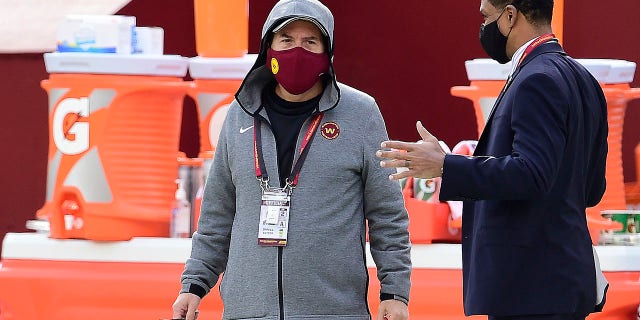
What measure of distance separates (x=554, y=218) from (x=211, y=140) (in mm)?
2595

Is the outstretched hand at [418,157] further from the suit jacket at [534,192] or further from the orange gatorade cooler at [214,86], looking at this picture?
the orange gatorade cooler at [214,86]

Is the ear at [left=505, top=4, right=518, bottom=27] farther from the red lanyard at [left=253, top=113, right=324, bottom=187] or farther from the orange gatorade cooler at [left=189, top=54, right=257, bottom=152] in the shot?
the orange gatorade cooler at [left=189, top=54, right=257, bottom=152]

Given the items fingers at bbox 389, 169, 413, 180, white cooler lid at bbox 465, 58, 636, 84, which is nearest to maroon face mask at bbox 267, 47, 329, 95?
fingers at bbox 389, 169, 413, 180

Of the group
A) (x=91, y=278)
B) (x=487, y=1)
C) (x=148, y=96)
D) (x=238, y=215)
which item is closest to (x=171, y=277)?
(x=91, y=278)

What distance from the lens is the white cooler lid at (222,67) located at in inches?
195

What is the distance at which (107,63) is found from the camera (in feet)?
16.0

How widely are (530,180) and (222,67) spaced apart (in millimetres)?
2581

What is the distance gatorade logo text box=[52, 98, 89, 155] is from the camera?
16.0ft

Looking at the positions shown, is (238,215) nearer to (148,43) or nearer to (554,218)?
(554,218)

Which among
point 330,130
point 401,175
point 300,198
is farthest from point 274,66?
point 401,175

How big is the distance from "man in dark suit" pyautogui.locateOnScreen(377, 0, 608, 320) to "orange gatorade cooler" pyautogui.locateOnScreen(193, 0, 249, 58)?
239 cm

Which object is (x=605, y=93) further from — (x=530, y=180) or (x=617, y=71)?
(x=530, y=180)

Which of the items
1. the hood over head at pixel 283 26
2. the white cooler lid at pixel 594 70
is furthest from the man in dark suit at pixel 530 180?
the white cooler lid at pixel 594 70

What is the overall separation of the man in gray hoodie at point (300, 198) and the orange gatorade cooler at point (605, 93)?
1808 millimetres
